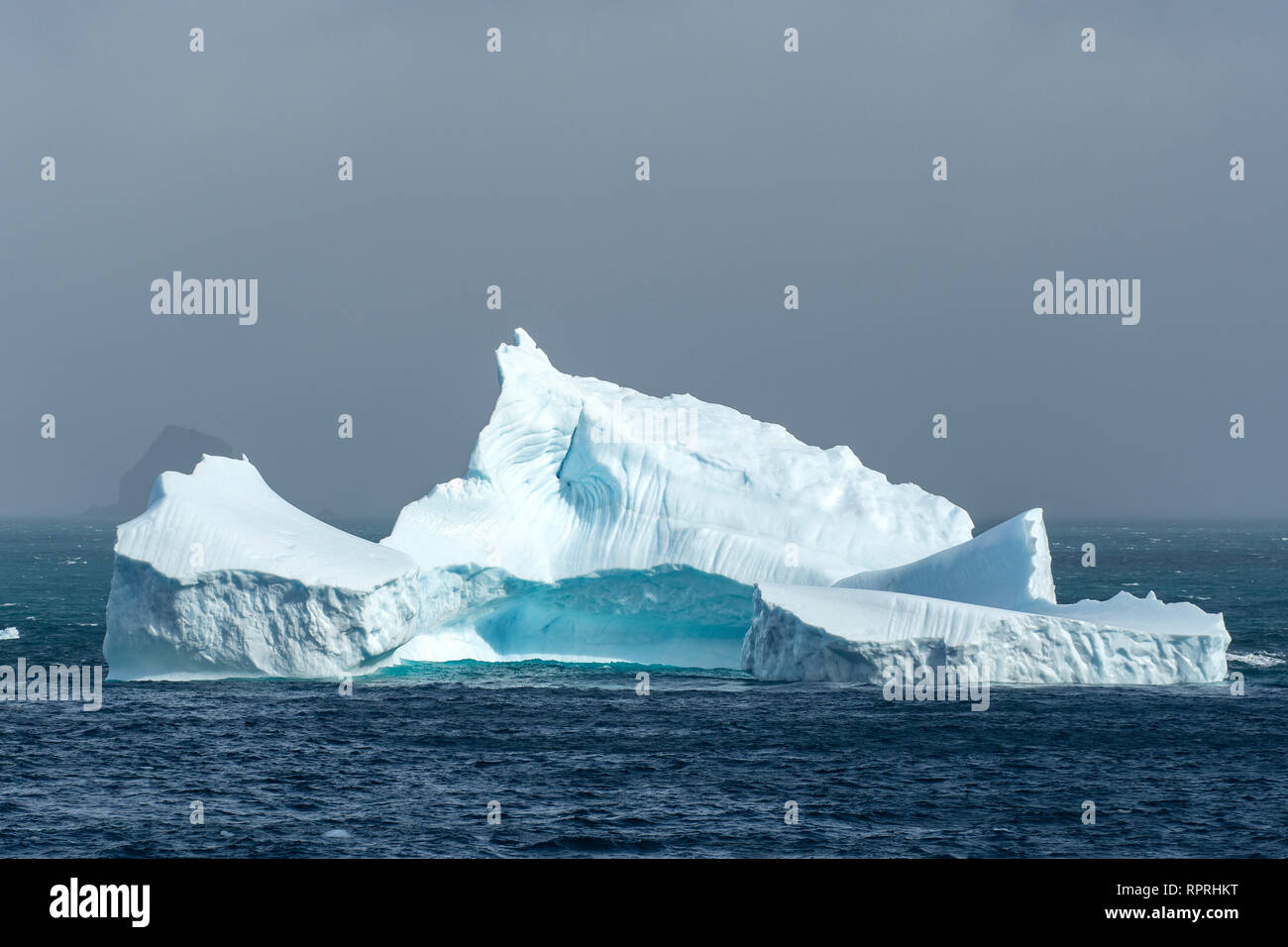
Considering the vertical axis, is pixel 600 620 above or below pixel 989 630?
above

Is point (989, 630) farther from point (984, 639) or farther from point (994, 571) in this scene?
point (994, 571)

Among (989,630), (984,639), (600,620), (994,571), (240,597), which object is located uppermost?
(994,571)

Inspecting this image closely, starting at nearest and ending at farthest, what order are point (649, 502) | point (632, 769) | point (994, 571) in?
1. point (632, 769)
2. point (994, 571)
3. point (649, 502)

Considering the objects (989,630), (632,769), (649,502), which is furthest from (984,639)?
(649,502)

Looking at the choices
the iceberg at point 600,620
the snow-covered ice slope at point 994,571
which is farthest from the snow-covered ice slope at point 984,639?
the iceberg at point 600,620

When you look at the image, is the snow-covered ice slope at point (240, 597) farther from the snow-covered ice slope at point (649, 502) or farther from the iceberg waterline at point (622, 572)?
the snow-covered ice slope at point (649, 502)

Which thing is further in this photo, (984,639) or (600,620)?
(600,620)

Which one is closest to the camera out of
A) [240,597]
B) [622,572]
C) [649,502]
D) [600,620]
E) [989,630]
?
[989,630]
